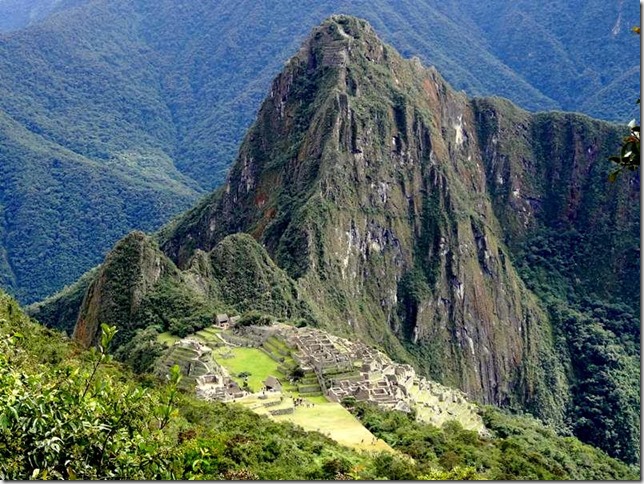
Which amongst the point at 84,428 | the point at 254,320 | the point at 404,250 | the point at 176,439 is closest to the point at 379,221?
the point at 404,250

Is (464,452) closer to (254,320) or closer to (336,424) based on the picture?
(336,424)

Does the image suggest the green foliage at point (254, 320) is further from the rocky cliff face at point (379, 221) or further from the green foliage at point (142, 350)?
the rocky cliff face at point (379, 221)

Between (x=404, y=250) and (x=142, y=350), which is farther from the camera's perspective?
(x=404, y=250)

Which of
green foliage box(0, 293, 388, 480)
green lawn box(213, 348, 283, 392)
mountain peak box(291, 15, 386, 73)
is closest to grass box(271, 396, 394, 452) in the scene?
green lawn box(213, 348, 283, 392)

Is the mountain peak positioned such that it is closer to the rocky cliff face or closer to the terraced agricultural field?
the rocky cliff face

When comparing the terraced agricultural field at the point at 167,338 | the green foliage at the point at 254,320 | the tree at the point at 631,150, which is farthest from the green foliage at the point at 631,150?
the green foliage at the point at 254,320

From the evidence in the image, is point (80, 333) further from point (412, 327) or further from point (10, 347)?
point (10, 347)
